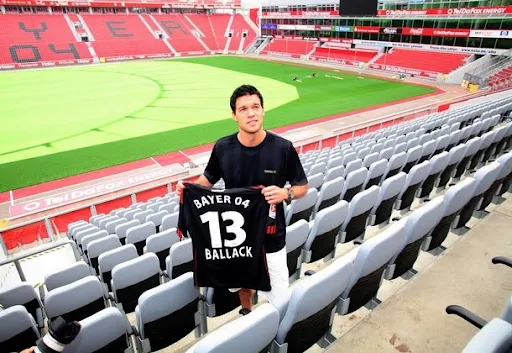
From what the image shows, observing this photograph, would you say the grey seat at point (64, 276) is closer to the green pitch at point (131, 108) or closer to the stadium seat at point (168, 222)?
the stadium seat at point (168, 222)

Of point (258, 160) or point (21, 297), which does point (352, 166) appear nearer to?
point (258, 160)

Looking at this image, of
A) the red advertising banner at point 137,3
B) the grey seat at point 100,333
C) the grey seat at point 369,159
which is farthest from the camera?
the red advertising banner at point 137,3

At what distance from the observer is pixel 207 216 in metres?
2.68

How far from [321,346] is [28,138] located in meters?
18.1

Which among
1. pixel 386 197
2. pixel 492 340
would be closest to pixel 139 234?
pixel 386 197

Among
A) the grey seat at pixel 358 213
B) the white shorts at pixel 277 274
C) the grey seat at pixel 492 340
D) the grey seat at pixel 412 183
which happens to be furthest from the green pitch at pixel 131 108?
the grey seat at pixel 492 340

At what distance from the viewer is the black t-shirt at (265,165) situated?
8.82 feet

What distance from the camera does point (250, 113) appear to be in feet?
8.44

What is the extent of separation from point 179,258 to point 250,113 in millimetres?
2046

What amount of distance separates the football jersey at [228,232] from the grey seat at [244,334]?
81 cm

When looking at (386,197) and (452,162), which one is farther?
(452,162)

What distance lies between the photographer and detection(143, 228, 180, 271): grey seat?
446 centimetres

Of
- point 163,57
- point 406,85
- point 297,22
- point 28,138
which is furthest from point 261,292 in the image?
point 297,22

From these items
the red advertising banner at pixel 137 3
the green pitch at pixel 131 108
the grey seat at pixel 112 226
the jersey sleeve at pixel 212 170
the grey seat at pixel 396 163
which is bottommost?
the green pitch at pixel 131 108
